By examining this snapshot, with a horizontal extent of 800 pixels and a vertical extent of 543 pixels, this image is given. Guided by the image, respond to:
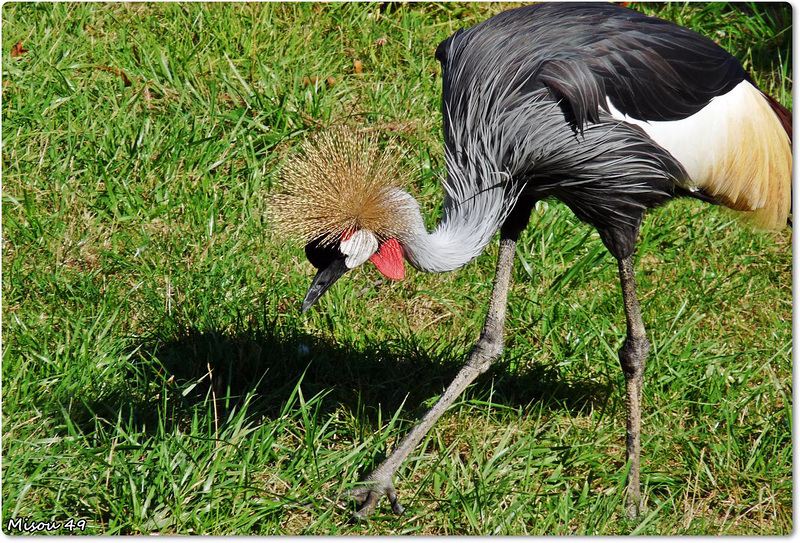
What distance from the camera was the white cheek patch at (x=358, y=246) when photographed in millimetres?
2299

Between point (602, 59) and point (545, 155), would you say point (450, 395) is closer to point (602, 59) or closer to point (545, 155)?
point (545, 155)

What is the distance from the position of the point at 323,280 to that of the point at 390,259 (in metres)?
0.21

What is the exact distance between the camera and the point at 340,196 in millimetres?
2303

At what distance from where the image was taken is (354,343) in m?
2.93

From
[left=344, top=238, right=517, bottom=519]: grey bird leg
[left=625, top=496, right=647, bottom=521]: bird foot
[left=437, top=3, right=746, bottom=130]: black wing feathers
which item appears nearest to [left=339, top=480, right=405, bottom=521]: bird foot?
[left=344, top=238, right=517, bottom=519]: grey bird leg

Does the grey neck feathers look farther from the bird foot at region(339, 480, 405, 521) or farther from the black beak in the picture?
the bird foot at region(339, 480, 405, 521)

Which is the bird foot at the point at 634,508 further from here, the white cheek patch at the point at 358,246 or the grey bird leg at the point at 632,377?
the white cheek patch at the point at 358,246

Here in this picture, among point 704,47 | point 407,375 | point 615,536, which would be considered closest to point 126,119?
point 407,375

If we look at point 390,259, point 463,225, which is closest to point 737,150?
point 463,225

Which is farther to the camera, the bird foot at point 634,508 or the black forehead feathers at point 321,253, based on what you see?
the bird foot at point 634,508

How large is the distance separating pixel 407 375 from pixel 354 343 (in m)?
0.22

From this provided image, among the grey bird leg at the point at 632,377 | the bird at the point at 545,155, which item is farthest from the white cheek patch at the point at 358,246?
the grey bird leg at the point at 632,377

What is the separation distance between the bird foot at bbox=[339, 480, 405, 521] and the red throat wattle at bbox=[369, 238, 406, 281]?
58 centimetres

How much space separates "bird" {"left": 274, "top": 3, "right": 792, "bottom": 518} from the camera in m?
2.30
